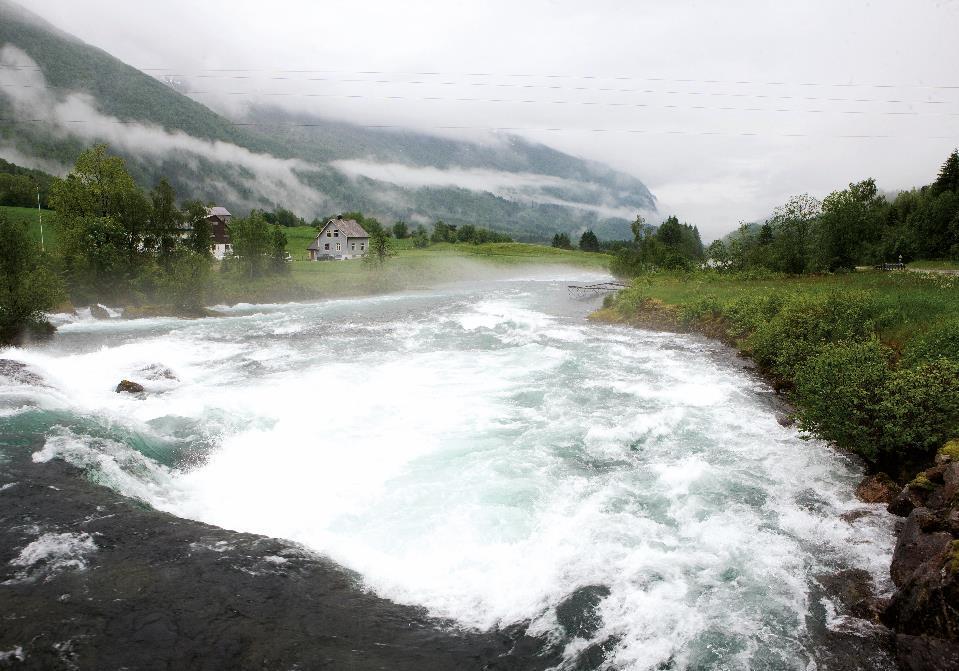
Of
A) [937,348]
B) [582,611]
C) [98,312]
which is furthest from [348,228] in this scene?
[582,611]

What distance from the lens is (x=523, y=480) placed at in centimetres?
1398

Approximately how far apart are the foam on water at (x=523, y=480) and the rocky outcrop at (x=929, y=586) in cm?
77

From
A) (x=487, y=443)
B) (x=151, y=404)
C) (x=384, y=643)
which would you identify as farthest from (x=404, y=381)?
(x=384, y=643)

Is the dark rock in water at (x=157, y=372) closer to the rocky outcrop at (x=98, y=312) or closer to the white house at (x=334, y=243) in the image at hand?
the rocky outcrop at (x=98, y=312)

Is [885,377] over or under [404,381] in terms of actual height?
over

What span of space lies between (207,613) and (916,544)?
11667 mm

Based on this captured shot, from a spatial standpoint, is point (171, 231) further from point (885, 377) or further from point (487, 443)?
point (885, 377)

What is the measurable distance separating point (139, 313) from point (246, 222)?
71.5 ft

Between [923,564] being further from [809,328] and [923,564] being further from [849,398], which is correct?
[809,328]

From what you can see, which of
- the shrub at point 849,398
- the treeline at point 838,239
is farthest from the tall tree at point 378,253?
the shrub at point 849,398

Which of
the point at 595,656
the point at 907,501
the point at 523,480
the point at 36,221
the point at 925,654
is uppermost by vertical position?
the point at 36,221

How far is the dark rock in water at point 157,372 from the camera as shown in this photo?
22094mm

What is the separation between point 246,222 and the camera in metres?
61.9

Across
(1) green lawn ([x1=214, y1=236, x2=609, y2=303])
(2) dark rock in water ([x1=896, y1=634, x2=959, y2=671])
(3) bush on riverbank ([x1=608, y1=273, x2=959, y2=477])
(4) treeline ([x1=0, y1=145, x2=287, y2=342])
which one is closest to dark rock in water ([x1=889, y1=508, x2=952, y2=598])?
(2) dark rock in water ([x1=896, y1=634, x2=959, y2=671])
